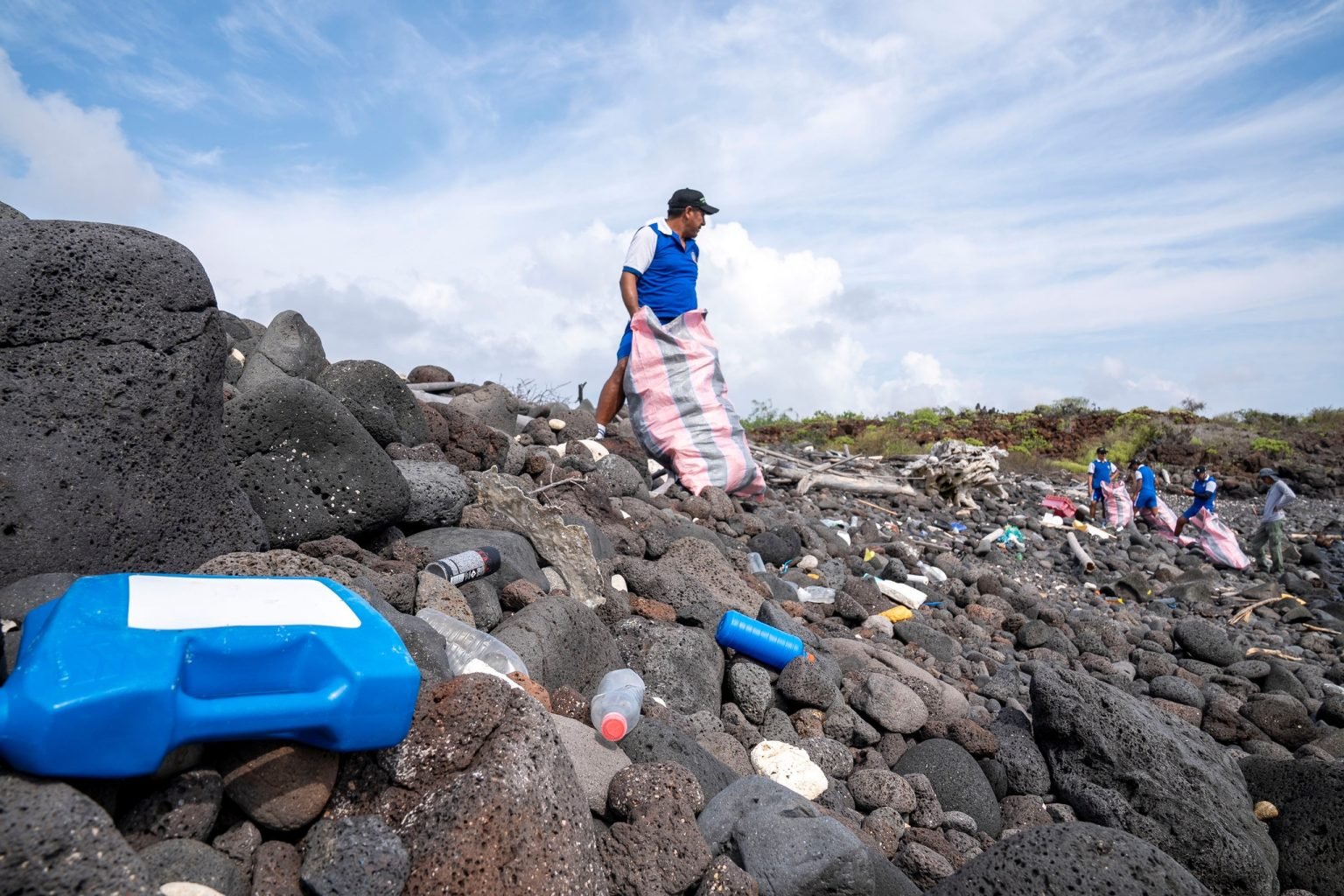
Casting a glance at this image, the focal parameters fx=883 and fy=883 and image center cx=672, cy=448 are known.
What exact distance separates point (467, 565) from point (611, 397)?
16.0 feet

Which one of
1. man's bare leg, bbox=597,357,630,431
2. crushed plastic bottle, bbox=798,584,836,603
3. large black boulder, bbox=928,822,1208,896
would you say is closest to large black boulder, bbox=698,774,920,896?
large black boulder, bbox=928,822,1208,896

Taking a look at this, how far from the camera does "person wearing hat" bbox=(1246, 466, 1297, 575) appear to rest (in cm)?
1185

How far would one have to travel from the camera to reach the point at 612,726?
2.62 m

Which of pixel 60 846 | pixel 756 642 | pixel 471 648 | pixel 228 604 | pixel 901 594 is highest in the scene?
pixel 228 604

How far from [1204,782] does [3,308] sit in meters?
4.62

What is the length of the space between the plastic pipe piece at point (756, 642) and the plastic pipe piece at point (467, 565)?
1048 mm

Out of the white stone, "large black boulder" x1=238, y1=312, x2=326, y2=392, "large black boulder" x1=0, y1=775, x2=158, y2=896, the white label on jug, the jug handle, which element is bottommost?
the white stone

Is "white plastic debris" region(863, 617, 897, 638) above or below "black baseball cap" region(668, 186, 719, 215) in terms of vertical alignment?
below

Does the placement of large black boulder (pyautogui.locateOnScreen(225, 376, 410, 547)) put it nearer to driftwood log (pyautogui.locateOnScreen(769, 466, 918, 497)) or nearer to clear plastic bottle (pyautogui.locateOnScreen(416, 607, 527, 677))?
clear plastic bottle (pyautogui.locateOnScreen(416, 607, 527, 677))

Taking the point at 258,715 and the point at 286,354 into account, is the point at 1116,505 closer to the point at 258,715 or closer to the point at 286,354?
the point at 286,354

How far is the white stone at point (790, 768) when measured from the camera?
10.1ft

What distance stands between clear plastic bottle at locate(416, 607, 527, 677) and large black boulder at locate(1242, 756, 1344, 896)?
3.08 m

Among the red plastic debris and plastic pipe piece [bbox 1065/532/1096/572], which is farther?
the red plastic debris

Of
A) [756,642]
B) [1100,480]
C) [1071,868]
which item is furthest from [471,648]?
[1100,480]
